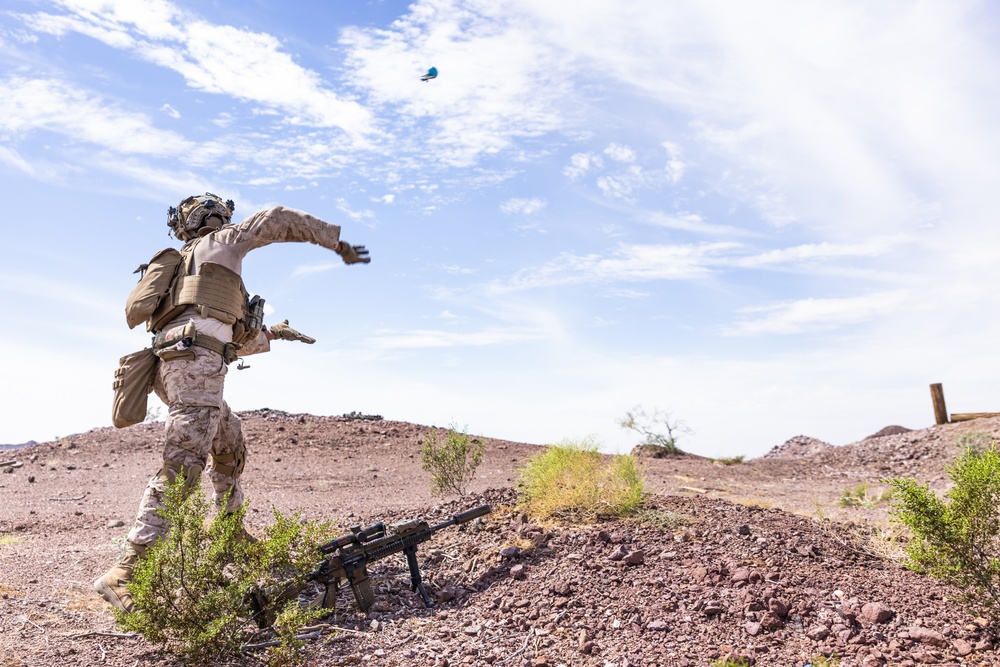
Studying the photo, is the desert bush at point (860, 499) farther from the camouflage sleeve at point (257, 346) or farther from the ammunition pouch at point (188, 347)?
the ammunition pouch at point (188, 347)

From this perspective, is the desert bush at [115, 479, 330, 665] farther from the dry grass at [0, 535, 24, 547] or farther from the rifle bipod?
the dry grass at [0, 535, 24, 547]

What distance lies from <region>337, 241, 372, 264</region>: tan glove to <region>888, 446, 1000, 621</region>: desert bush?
418 centimetres

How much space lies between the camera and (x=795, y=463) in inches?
741

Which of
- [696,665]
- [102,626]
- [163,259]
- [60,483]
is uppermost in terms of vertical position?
[163,259]

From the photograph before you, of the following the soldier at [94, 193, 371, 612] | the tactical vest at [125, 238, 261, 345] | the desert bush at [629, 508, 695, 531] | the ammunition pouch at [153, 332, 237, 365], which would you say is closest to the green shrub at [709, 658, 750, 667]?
the desert bush at [629, 508, 695, 531]

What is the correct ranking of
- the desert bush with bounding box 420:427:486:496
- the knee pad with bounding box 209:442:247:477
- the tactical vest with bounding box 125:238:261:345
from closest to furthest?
the tactical vest with bounding box 125:238:261:345 → the knee pad with bounding box 209:442:247:477 → the desert bush with bounding box 420:427:486:496

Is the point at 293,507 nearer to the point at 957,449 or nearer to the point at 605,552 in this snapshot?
the point at 605,552

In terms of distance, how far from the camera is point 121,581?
5.28 m

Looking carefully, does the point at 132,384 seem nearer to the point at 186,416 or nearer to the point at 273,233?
the point at 186,416

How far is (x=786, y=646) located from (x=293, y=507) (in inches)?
335

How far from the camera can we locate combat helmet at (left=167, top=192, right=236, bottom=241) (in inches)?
252

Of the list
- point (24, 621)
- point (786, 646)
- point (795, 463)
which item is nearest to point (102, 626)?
point (24, 621)

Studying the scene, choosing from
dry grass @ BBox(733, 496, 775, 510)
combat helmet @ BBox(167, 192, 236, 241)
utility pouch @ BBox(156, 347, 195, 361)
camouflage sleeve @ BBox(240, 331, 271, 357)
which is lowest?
dry grass @ BBox(733, 496, 775, 510)

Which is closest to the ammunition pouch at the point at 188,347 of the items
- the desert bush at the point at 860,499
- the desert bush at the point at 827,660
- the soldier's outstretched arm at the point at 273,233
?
the soldier's outstretched arm at the point at 273,233
